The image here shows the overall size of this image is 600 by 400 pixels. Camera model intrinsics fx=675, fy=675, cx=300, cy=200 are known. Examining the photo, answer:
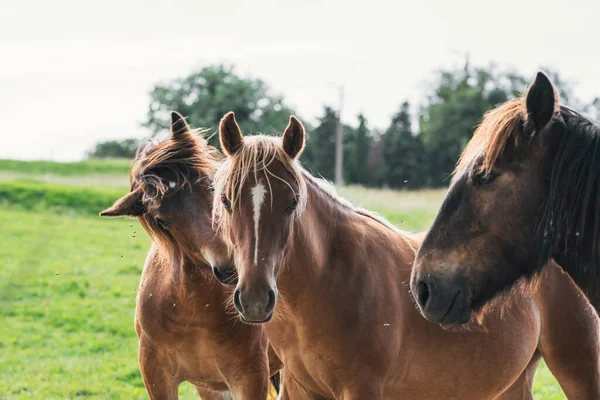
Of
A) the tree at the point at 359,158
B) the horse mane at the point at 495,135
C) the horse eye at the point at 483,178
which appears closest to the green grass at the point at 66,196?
the horse mane at the point at 495,135

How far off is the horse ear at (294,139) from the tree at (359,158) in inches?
1850

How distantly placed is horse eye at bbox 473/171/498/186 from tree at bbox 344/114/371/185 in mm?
47794

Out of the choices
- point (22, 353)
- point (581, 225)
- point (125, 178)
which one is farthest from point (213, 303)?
point (125, 178)

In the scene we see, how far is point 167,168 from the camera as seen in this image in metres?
4.68

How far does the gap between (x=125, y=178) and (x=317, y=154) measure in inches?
878

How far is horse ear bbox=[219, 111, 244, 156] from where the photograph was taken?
12.5 feet

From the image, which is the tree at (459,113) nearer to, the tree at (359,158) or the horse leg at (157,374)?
the tree at (359,158)

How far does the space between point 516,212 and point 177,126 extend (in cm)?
289

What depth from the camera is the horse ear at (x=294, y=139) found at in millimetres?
3832

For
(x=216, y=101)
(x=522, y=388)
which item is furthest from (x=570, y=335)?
(x=216, y=101)

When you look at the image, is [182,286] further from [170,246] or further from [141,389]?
[141,389]

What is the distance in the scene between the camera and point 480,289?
10.1ft

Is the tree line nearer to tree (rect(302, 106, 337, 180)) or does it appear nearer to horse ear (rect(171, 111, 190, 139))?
tree (rect(302, 106, 337, 180))

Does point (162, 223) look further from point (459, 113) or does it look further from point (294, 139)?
point (459, 113)
